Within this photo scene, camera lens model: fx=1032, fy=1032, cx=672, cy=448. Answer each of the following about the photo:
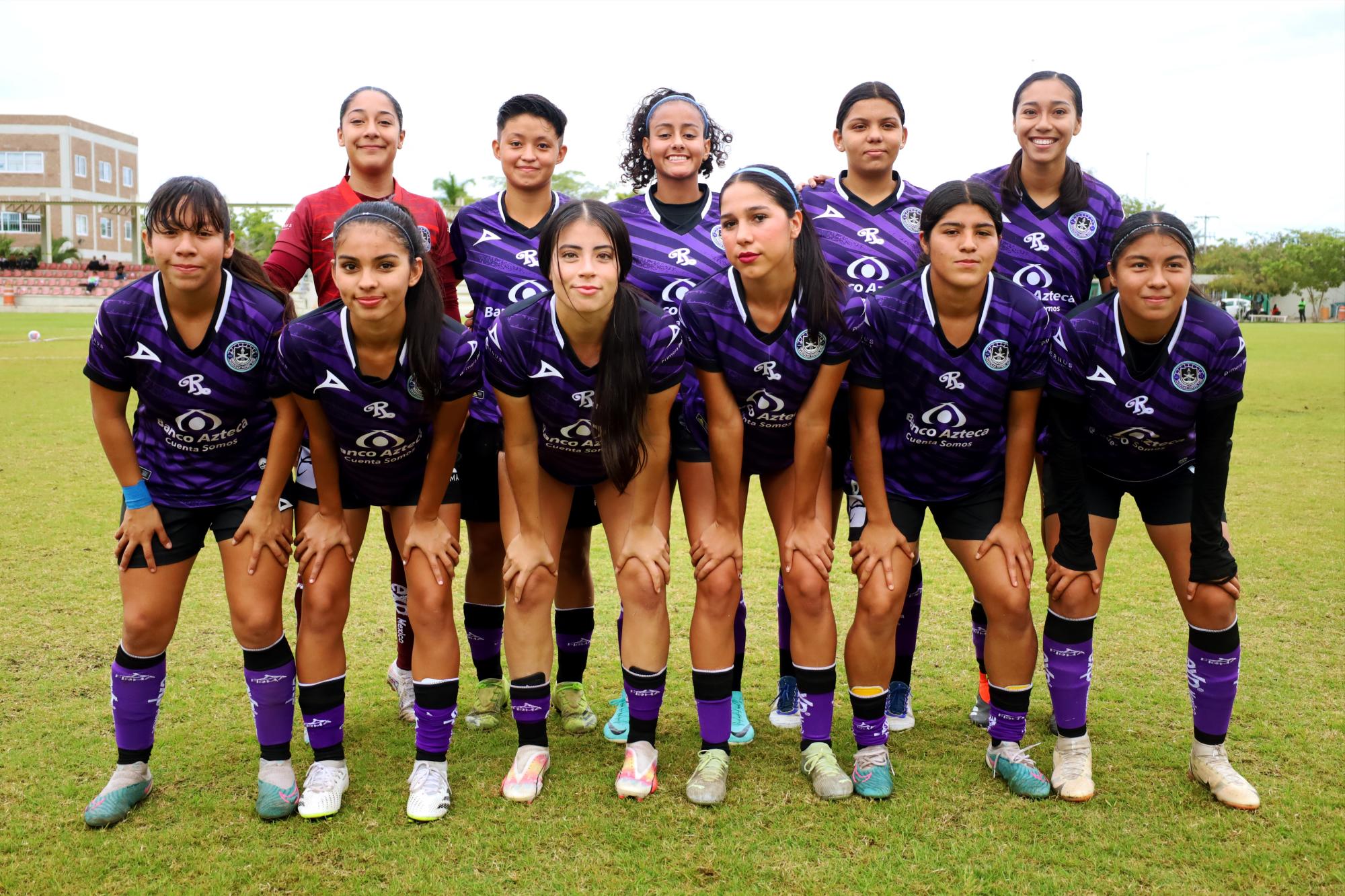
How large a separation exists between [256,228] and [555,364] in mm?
67830

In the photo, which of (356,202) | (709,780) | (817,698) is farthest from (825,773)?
(356,202)

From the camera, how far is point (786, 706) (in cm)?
444

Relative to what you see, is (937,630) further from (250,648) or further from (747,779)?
A: (250,648)

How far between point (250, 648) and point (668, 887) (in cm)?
168

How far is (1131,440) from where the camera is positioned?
372 centimetres

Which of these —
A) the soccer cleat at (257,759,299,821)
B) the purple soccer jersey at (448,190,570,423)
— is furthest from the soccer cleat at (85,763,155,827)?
the purple soccer jersey at (448,190,570,423)

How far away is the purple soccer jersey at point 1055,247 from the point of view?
169 inches

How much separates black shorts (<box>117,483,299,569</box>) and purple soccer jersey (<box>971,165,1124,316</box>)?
306 cm

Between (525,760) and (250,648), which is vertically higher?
(250,648)

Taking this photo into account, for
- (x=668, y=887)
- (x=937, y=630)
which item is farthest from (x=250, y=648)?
(x=937, y=630)

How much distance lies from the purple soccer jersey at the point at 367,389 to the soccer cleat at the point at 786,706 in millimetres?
1843

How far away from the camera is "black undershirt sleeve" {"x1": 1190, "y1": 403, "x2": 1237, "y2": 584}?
3594 mm

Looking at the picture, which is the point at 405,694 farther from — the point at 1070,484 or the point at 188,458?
the point at 1070,484

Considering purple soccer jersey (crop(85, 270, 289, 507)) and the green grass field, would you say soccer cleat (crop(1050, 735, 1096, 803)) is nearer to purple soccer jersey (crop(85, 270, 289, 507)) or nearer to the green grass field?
the green grass field
